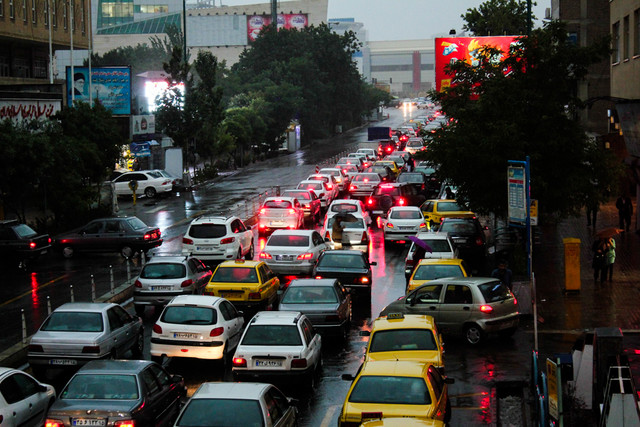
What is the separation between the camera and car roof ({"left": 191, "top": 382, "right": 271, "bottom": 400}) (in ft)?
40.2

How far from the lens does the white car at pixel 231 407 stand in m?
12.0

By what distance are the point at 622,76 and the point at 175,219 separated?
21.2 m

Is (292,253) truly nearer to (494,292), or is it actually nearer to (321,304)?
(321,304)

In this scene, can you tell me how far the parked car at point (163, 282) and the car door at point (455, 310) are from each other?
7043 millimetres

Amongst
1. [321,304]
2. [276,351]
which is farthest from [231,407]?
[321,304]

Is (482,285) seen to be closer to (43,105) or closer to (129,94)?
(43,105)

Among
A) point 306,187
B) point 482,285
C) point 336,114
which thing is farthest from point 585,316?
point 336,114

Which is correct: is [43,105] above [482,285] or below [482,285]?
above

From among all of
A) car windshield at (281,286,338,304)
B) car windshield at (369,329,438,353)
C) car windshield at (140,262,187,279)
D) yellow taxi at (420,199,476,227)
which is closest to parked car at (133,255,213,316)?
car windshield at (140,262,187,279)

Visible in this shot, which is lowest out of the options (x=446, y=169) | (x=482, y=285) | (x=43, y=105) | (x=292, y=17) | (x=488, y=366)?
(x=488, y=366)

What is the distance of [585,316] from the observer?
75.9 feet

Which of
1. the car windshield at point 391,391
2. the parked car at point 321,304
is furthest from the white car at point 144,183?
the car windshield at point 391,391

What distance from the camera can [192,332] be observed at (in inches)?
717

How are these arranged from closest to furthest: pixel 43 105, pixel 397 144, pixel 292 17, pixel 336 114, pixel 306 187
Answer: pixel 43 105 → pixel 306 187 → pixel 397 144 → pixel 336 114 → pixel 292 17
